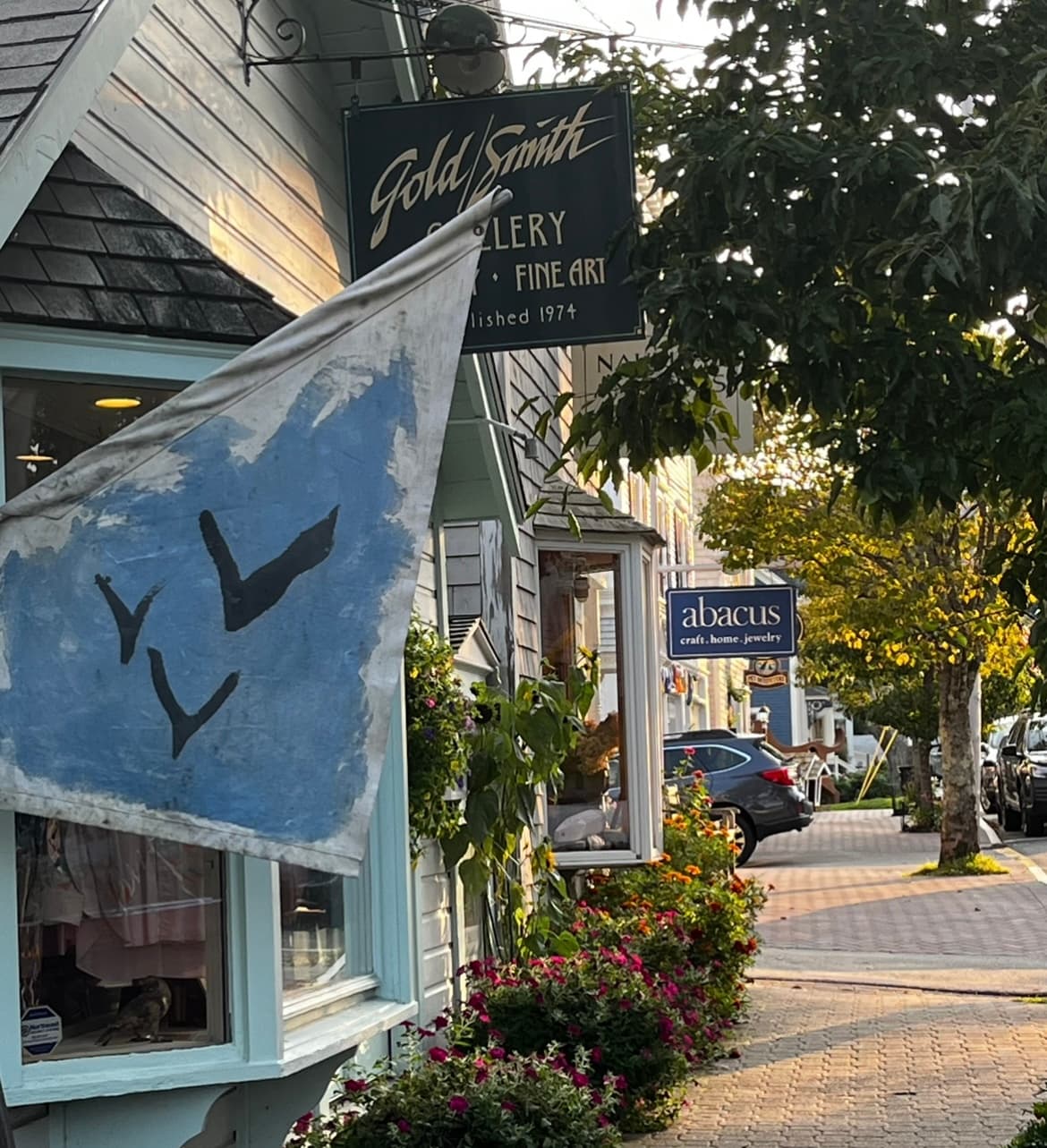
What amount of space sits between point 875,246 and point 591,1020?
3782 mm

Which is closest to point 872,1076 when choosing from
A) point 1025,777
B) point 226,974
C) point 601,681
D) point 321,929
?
point 601,681

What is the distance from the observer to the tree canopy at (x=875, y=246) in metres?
5.93

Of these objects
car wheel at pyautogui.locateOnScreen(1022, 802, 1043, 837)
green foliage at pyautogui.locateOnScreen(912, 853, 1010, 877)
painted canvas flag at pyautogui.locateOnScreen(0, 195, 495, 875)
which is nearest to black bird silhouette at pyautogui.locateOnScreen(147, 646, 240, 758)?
painted canvas flag at pyautogui.locateOnScreen(0, 195, 495, 875)

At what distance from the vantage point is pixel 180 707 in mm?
4223

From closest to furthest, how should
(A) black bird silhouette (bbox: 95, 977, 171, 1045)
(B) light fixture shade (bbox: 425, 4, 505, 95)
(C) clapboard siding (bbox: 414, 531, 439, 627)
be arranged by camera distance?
(A) black bird silhouette (bbox: 95, 977, 171, 1045) → (B) light fixture shade (bbox: 425, 4, 505, 95) → (C) clapboard siding (bbox: 414, 531, 439, 627)

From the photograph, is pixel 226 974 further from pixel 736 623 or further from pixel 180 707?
pixel 736 623

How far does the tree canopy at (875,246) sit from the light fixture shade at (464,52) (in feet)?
3.37

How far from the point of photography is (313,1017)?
19.6 ft

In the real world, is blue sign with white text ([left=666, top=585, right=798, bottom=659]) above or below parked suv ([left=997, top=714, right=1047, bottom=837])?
above

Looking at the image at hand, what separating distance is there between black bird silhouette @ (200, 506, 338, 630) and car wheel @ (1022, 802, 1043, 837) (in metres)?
25.0

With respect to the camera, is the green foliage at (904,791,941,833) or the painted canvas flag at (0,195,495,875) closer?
the painted canvas flag at (0,195,495,875)

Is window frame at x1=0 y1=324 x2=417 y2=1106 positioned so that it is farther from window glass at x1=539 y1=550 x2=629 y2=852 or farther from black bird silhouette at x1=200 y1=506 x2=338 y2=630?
window glass at x1=539 y1=550 x2=629 y2=852

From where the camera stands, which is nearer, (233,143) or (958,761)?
(233,143)

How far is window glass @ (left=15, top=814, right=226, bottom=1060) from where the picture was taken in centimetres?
487
